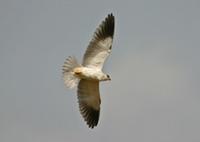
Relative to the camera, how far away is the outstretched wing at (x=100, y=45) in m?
11.5

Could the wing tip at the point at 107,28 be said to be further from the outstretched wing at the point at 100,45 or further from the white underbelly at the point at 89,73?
the white underbelly at the point at 89,73

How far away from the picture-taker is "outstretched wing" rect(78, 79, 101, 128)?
460 inches

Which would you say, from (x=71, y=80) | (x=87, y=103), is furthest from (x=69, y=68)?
(x=87, y=103)

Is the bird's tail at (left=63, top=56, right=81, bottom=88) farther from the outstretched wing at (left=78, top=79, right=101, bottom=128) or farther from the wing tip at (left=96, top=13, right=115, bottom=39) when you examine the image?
the wing tip at (left=96, top=13, right=115, bottom=39)

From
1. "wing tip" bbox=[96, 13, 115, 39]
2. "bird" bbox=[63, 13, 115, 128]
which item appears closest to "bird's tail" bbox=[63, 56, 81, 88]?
"bird" bbox=[63, 13, 115, 128]

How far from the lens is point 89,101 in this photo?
12234 millimetres

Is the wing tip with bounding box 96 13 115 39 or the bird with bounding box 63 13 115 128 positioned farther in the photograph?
the wing tip with bounding box 96 13 115 39

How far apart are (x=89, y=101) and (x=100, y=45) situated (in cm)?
151

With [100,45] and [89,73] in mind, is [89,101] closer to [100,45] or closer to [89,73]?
[89,73]

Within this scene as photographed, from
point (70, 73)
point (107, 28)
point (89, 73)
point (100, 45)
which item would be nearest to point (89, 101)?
point (70, 73)

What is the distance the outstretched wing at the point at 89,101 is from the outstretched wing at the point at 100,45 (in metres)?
0.50

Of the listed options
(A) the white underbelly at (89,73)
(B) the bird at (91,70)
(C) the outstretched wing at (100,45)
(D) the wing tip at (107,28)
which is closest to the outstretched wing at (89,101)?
(B) the bird at (91,70)

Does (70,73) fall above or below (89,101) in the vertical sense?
above

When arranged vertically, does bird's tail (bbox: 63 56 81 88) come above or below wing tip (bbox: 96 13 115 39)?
below
